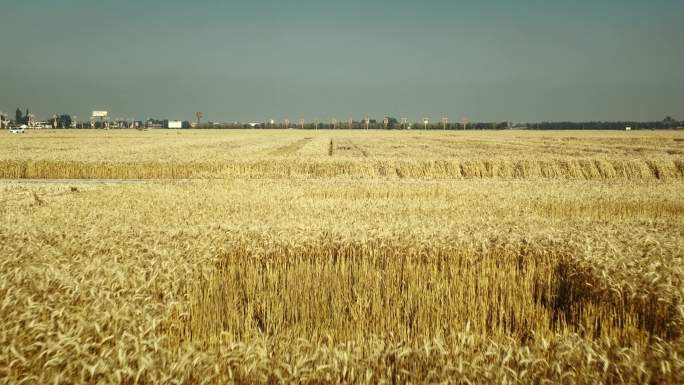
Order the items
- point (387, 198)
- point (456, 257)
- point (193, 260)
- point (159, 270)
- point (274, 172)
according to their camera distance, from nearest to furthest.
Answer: point (159, 270) < point (193, 260) < point (456, 257) < point (387, 198) < point (274, 172)

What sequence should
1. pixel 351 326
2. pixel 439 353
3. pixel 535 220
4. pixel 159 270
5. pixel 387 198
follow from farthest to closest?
pixel 387 198 → pixel 535 220 → pixel 159 270 → pixel 351 326 → pixel 439 353

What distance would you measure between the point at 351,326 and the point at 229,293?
2175 mm

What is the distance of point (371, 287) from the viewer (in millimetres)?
8078

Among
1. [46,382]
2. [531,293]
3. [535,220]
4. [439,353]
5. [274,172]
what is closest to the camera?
[46,382]

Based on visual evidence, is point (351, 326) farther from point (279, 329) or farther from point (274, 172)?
point (274, 172)

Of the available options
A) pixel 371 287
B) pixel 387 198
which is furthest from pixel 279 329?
pixel 387 198

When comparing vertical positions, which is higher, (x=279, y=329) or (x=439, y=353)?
(x=439, y=353)

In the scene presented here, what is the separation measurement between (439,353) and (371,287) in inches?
123

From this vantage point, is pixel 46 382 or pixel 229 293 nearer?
pixel 46 382

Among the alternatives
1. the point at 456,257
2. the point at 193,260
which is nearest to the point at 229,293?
the point at 193,260

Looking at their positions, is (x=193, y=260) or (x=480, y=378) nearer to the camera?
(x=480, y=378)

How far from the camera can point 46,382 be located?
4.23 m

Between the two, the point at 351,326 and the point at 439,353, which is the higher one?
the point at 439,353

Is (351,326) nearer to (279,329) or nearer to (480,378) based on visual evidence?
(279,329)
